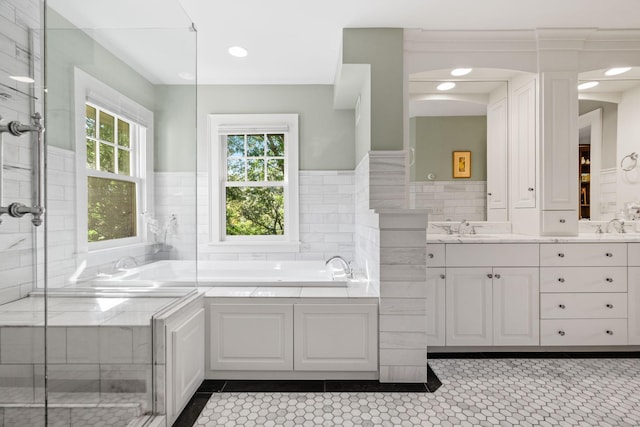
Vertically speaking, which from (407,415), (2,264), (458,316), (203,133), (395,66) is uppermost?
(395,66)

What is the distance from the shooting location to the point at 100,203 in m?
1.64

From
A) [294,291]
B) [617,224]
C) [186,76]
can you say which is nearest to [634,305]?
[617,224]

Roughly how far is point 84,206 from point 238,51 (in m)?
1.83

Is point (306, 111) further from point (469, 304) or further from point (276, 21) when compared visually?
point (469, 304)

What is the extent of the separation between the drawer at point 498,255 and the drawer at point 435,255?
12 cm

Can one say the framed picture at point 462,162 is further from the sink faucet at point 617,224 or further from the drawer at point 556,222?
the sink faucet at point 617,224

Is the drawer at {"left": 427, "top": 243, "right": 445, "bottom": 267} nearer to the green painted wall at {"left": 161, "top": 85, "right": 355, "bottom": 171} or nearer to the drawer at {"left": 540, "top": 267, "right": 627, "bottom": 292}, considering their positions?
the drawer at {"left": 540, "top": 267, "right": 627, "bottom": 292}

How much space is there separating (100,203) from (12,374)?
76 centimetres

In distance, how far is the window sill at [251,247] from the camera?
351 centimetres

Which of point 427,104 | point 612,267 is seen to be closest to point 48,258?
point 427,104

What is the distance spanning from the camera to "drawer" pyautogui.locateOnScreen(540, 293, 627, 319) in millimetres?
2520

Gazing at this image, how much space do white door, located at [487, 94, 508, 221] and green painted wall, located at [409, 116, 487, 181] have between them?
5 cm

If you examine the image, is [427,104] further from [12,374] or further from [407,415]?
[12,374]

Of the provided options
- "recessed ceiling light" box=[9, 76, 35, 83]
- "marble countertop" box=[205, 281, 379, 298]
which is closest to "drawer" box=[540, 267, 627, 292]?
"marble countertop" box=[205, 281, 379, 298]
